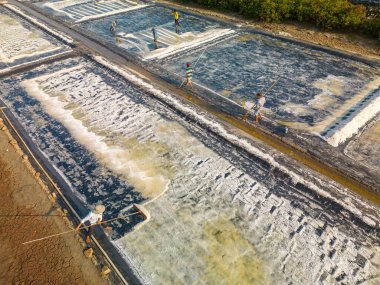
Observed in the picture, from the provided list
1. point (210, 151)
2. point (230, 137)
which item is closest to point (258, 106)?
point (230, 137)

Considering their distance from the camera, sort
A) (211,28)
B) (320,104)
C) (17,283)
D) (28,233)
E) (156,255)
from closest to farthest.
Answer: (17,283)
(156,255)
(28,233)
(320,104)
(211,28)

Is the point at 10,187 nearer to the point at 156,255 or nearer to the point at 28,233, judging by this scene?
the point at 28,233

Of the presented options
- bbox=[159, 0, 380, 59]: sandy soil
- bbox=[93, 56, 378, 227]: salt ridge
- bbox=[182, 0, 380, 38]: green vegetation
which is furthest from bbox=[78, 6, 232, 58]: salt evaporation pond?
bbox=[182, 0, 380, 38]: green vegetation

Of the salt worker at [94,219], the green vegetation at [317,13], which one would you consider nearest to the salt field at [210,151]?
the salt worker at [94,219]

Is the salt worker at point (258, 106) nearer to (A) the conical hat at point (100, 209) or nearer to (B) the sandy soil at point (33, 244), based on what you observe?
(A) the conical hat at point (100, 209)

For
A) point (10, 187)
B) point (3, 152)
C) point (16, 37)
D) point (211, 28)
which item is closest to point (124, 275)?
point (10, 187)
